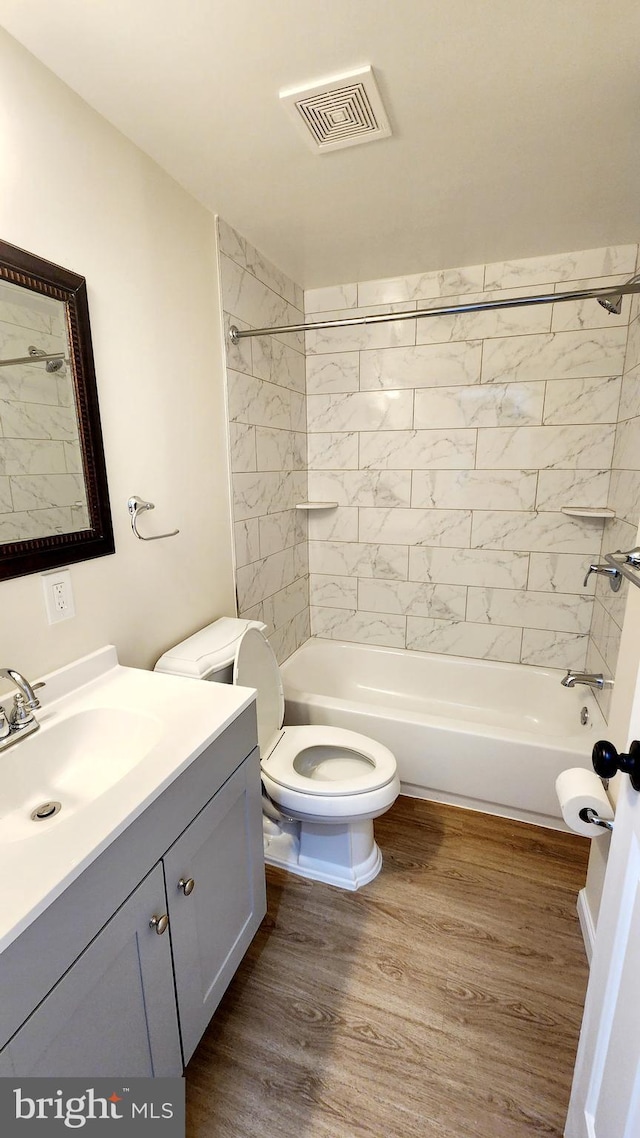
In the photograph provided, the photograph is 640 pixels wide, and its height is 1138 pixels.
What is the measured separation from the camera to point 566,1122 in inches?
41.3

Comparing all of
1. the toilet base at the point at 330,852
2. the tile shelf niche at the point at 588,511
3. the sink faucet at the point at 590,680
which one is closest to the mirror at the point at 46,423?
the toilet base at the point at 330,852

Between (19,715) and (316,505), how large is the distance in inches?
70.6

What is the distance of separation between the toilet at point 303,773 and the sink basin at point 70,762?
321mm

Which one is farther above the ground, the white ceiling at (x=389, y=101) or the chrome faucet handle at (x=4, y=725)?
the white ceiling at (x=389, y=101)

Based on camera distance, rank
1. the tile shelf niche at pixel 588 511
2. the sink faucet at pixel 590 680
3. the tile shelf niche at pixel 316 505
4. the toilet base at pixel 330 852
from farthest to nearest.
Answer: the tile shelf niche at pixel 316 505 < the tile shelf niche at pixel 588 511 < the sink faucet at pixel 590 680 < the toilet base at pixel 330 852

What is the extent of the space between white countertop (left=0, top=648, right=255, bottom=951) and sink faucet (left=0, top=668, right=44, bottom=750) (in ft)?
0.06

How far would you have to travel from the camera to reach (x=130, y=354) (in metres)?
1.41

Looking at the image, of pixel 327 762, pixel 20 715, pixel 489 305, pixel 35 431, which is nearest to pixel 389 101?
pixel 489 305

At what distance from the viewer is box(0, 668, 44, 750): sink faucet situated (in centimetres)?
100

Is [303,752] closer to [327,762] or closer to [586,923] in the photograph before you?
[327,762]

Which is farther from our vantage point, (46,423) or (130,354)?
(130,354)

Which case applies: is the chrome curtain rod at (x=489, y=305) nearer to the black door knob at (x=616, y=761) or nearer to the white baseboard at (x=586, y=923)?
the black door knob at (x=616, y=761)

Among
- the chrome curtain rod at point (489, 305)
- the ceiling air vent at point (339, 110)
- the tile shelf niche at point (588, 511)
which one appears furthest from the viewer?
the tile shelf niche at point (588, 511)

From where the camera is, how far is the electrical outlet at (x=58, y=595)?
1189mm
